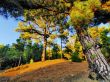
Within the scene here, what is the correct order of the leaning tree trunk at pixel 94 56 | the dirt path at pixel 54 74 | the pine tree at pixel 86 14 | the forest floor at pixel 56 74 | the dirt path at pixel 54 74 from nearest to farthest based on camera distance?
the pine tree at pixel 86 14
the leaning tree trunk at pixel 94 56
the forest floor at pixel 56 74
the dirt path at pixel 54 74
the dirt path at pixel 54 74

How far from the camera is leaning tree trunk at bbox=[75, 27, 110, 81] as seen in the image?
7.38m

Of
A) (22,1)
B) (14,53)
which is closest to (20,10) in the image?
(22,1)

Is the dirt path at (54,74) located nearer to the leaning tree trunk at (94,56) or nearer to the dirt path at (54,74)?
the dirt path at (54,74)

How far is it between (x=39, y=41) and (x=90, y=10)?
29.8m

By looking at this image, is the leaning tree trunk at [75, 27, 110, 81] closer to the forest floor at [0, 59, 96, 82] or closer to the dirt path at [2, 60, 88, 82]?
the forest floor at [0, 59, 96, 82]

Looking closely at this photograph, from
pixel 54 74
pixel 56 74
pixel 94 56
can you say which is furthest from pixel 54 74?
pixel 94 56

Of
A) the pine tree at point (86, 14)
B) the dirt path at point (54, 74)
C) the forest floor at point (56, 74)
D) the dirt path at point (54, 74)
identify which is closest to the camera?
the pine tree at point (86, 14)

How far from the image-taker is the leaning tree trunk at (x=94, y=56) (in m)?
7.38

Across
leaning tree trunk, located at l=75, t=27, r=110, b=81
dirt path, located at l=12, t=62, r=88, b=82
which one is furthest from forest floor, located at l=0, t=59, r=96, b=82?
leaning tree trunk, located at l=75, t=27, r=110, b=81

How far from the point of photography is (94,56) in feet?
24.4

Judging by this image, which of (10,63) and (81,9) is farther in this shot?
(10,63)

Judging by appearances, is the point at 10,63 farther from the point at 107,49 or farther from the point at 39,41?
the point at 107,49

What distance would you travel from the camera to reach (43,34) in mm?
35906

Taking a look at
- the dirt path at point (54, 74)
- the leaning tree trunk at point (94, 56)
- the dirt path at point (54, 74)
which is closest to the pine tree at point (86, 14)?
the leaning tree trunk at point (94, 56)
